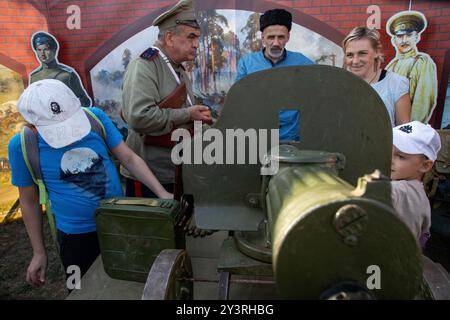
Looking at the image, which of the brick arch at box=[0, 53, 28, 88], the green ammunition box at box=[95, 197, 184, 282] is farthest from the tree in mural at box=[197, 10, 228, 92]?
the green ammunition box at box=[95, 197, 184, 282]

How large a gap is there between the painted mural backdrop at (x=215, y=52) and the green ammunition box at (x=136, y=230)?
246 centimetres

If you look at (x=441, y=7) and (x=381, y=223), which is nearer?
(x=381, y=223)

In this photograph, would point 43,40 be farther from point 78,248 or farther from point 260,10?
point 78,248

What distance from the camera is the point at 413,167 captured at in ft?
4.73

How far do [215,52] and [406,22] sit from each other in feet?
6.42

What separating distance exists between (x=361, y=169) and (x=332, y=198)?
74 centimetres

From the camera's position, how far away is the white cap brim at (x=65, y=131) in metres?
1.59

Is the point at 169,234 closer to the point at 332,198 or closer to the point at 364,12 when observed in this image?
the point at 332,198

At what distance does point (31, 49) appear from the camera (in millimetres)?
4004

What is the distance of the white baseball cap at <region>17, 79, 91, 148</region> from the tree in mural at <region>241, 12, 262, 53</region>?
96.6 inches

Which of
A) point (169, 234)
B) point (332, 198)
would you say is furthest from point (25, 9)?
point (332, 198)

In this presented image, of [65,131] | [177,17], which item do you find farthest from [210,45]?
[65,131]

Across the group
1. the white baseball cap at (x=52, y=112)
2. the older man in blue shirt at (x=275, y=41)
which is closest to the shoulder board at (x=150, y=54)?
the white baseball cap at (x=52, y=112)

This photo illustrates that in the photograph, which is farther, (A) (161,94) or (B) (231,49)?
(B) (231,49)
